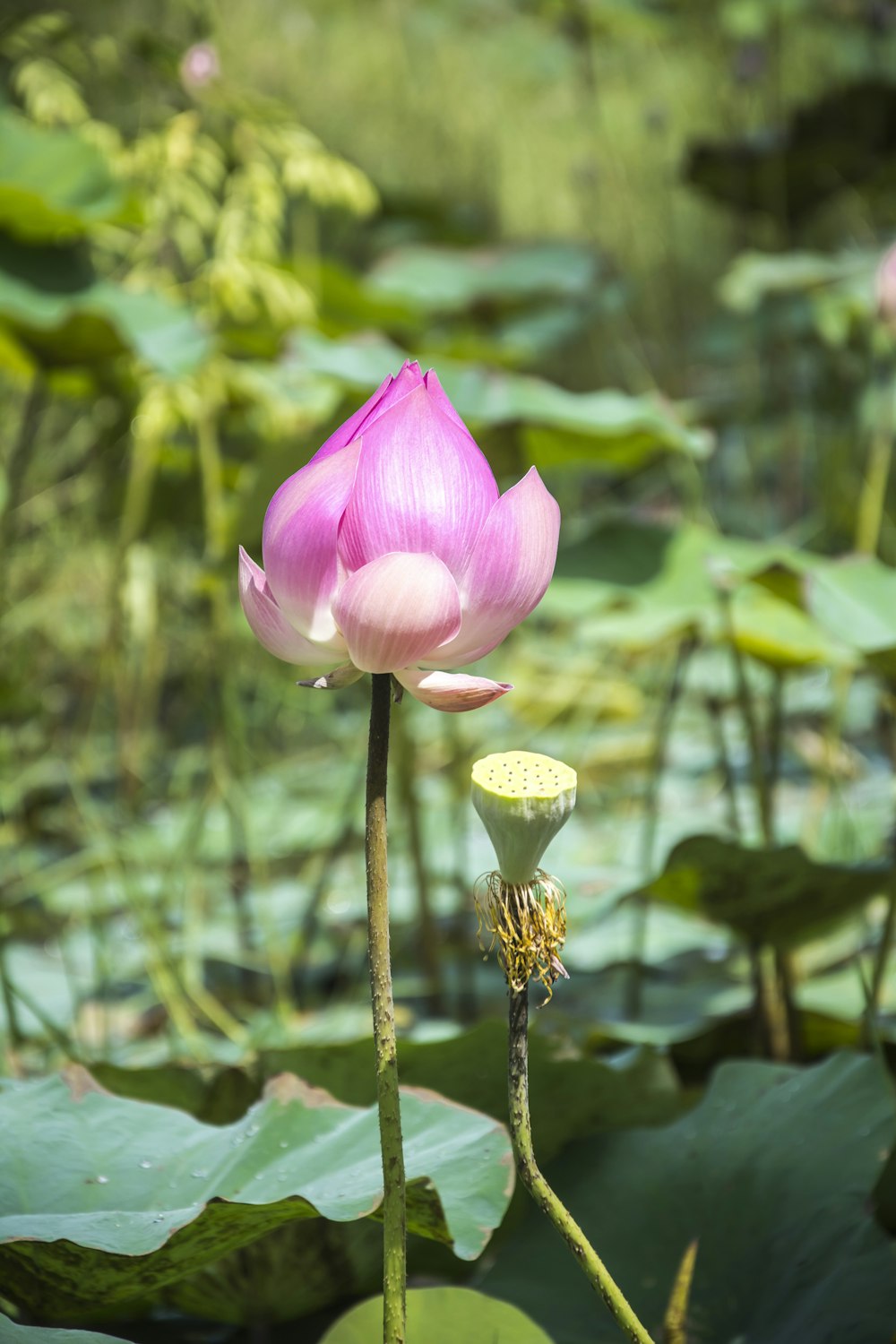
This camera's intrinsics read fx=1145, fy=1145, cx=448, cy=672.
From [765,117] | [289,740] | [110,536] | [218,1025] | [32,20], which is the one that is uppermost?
[765,117]

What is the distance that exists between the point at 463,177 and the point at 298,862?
9.71 feet

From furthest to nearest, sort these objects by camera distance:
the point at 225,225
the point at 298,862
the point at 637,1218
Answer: the point at 298,862, the point at 225,225, the point at 637,1218

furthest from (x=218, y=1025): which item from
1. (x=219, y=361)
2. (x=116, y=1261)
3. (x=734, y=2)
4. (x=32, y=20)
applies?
(x=734, y=2)

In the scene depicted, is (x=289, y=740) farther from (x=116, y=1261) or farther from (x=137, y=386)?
(x=116, y=1261)

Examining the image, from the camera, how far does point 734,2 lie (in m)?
3.18

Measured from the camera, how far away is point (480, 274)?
2.85m

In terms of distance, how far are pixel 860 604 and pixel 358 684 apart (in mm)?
1065

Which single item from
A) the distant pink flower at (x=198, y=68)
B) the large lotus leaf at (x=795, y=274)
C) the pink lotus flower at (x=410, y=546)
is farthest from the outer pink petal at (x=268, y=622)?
the large lotus leaf at (x=795, y=274)

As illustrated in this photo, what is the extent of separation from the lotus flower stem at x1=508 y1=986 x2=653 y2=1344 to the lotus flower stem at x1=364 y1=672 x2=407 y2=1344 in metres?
0.03

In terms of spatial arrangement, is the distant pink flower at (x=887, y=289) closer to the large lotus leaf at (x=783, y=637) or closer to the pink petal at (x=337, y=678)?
the large lotus leaf at (x=783, y=637)

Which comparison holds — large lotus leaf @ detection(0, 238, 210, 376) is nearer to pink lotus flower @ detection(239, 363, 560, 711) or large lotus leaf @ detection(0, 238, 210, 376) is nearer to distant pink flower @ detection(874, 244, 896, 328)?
distant pink flower @ detection(874, 244, 896, 328)

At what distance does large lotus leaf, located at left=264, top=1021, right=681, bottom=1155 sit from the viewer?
1.75ft

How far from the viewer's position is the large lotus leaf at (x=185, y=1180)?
0.37 meters

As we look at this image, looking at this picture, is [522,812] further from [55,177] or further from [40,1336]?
[55,177]
